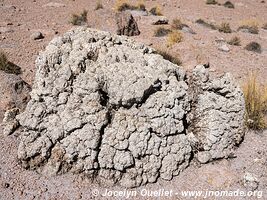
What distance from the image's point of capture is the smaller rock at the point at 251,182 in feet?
19.5

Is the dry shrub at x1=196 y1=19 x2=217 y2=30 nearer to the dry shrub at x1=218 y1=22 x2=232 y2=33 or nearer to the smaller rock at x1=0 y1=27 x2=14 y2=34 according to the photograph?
the dry shrub at x1=218 y1=22 x2=232 y2=33

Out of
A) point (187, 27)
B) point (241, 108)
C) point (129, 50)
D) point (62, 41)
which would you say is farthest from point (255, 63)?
point (62, 41)

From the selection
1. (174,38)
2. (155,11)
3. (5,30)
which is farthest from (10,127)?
(155,11)

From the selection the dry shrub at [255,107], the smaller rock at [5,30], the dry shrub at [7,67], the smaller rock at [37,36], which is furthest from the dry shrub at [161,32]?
the dry shrub at [7,67]

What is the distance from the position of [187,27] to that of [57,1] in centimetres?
621

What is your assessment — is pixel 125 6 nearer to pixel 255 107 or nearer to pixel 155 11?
pixel 155 11

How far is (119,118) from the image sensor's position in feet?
19.7

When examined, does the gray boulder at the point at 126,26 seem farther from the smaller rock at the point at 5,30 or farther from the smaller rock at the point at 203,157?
the smaller rock at the point at 203,157

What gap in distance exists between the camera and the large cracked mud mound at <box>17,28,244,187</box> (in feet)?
19.3

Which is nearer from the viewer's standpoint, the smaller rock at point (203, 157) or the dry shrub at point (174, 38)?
the smaller rock at point (203, 157)

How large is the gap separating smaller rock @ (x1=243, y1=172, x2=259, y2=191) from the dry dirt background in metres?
0.05

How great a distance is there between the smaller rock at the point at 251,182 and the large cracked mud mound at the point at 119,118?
585mm

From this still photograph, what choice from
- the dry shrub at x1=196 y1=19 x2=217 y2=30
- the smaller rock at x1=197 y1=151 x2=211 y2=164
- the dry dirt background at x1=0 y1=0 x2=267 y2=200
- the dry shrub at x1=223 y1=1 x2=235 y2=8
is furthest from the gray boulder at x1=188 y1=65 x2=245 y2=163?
the dry shrub at x1=223 y1=1 x2=235 y2=8

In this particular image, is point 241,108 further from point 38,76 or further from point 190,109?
point 38,76
